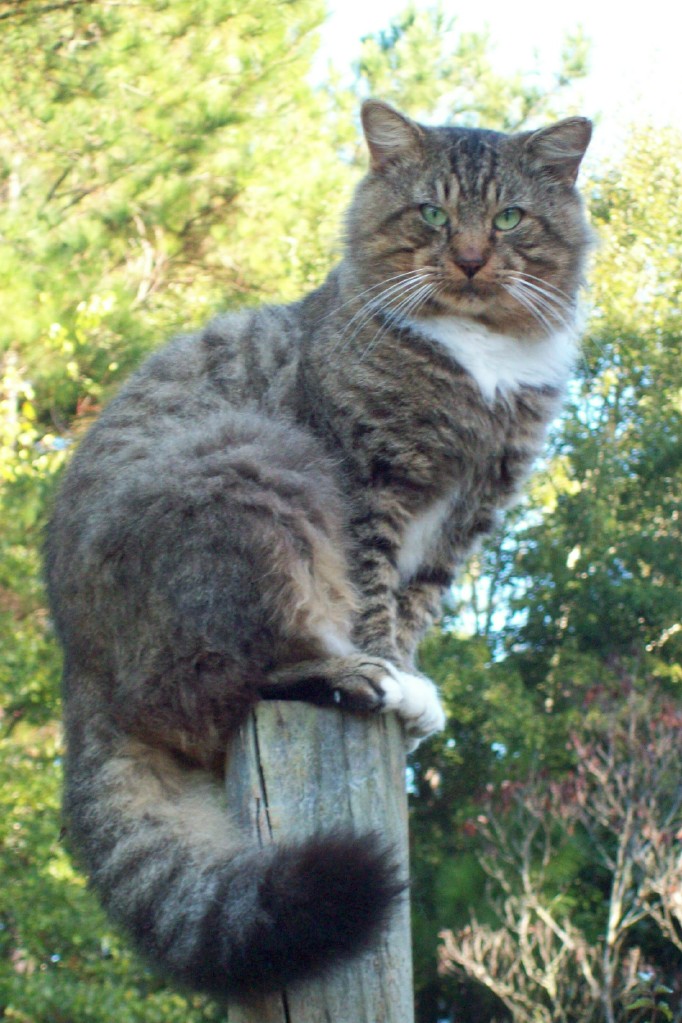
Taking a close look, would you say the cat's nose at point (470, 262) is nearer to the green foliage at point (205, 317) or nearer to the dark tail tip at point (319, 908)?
the dark tail tip at point (319, 908)

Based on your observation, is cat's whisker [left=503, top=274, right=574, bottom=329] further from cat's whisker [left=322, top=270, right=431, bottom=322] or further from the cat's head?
cat's whisker [left=322, top=270, right=431, bottom=322]

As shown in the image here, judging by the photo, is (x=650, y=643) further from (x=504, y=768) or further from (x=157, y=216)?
(x=157, y=216)

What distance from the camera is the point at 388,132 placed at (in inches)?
135

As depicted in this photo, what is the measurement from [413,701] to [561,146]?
1.71 m

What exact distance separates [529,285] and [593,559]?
6.82m

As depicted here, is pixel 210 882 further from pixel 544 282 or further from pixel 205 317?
pixel 205 317

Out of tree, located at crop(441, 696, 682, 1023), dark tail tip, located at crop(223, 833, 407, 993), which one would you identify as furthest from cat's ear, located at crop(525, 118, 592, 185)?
tree, located at crop(441, 696, 682, 1023)

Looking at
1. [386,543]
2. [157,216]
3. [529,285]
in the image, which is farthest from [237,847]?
[157,216]

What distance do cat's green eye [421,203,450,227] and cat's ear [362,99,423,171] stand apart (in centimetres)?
23

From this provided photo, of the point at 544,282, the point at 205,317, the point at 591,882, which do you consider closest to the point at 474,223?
the point at 544,282

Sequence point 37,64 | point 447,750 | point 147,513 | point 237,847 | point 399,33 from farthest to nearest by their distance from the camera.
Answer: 1. point 399,33
2. point 447,750
3. point 37,64
4. point 147,513
5. point 237,847

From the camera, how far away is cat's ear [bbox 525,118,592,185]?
11.0 feet

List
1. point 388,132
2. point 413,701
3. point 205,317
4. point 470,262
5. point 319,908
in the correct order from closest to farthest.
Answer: point 319,908 < point 413,701 < point 470,262 < point 388,132 < point 205,317

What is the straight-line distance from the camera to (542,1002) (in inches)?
337
